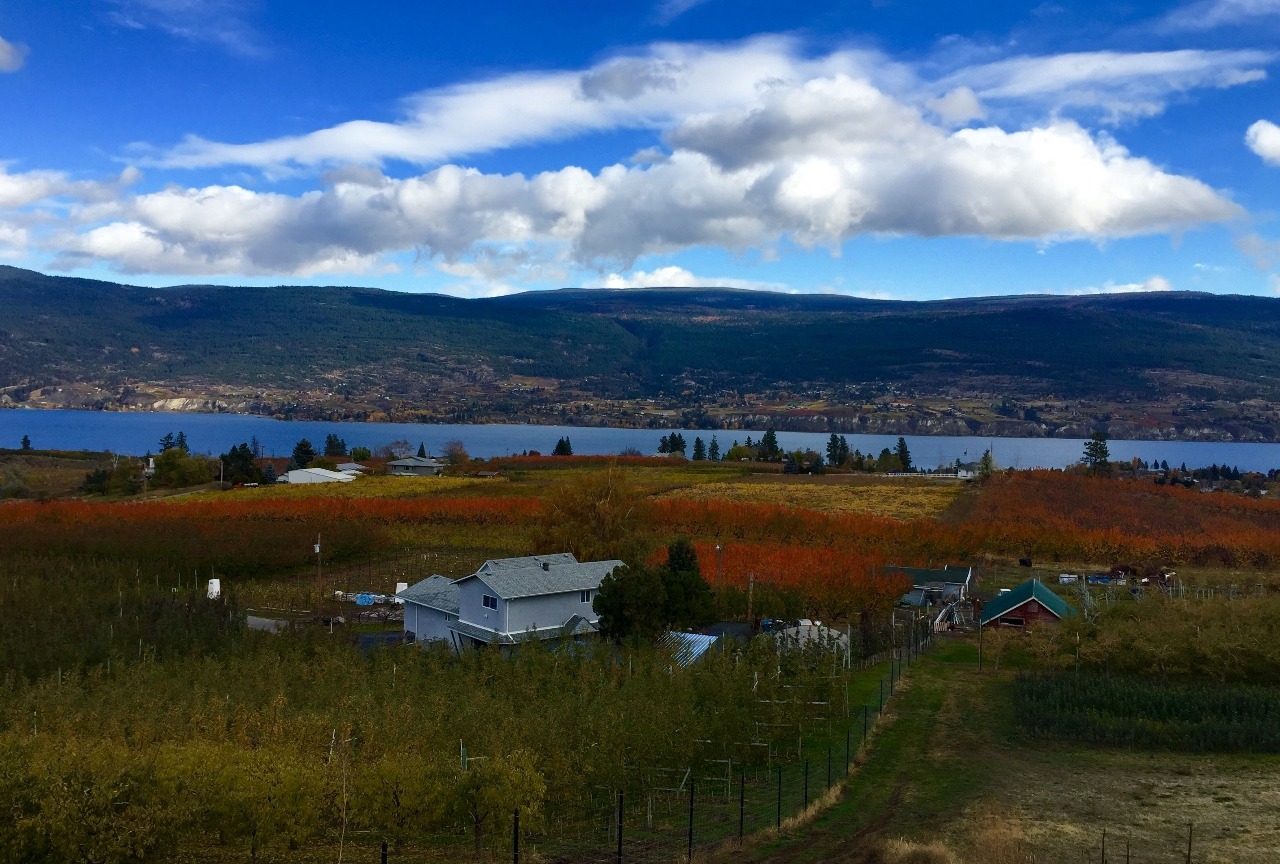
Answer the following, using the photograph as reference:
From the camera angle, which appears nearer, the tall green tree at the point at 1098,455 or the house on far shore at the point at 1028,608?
the house on far shore at the point at 1028,608

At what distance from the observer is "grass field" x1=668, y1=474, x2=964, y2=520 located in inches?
2844

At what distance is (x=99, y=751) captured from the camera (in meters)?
14.0

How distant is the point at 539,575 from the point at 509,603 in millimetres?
1881

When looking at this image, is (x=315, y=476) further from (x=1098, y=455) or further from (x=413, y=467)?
(x=1098, y=455)

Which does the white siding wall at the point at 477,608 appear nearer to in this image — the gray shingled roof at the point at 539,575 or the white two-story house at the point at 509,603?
the white two-story house at the point at 509,603

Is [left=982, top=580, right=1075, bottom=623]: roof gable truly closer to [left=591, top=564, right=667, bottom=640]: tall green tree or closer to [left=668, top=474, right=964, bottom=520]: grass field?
[left=591, top=564, right=667, bottom=640]: tall green tree

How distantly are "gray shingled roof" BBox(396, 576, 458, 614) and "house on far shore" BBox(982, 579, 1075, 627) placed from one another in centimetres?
1967

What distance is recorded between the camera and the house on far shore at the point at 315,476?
280ft

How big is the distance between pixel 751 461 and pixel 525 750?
103337 mm

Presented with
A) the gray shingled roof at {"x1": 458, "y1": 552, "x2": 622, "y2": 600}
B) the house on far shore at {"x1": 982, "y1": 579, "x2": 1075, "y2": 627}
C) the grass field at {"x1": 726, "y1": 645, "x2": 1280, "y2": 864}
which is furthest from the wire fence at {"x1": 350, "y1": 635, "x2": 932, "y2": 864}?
the house on far shore at {"x1": 982, "y1": 579, "x2": 1075, "y2": 627}

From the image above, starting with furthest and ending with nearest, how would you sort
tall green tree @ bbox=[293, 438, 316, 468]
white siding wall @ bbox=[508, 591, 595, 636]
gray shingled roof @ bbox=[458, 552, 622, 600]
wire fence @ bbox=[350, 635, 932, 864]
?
tall green tree @ bbox=[293, 438, 316, 468] < gray shingled roof @ bbox=[458, 552, 622, 600] < white siding wall @ bbox=[508, 591, 595, 636] < wire fence @ bbox=[350, 635, 932, 864]

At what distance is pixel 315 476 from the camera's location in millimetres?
86688

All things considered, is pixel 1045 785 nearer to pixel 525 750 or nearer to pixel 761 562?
pixel 525 750

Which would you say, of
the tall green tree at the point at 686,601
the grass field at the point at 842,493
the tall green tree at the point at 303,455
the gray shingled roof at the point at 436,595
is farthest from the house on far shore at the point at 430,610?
the tall green tree at the point at 303,455
